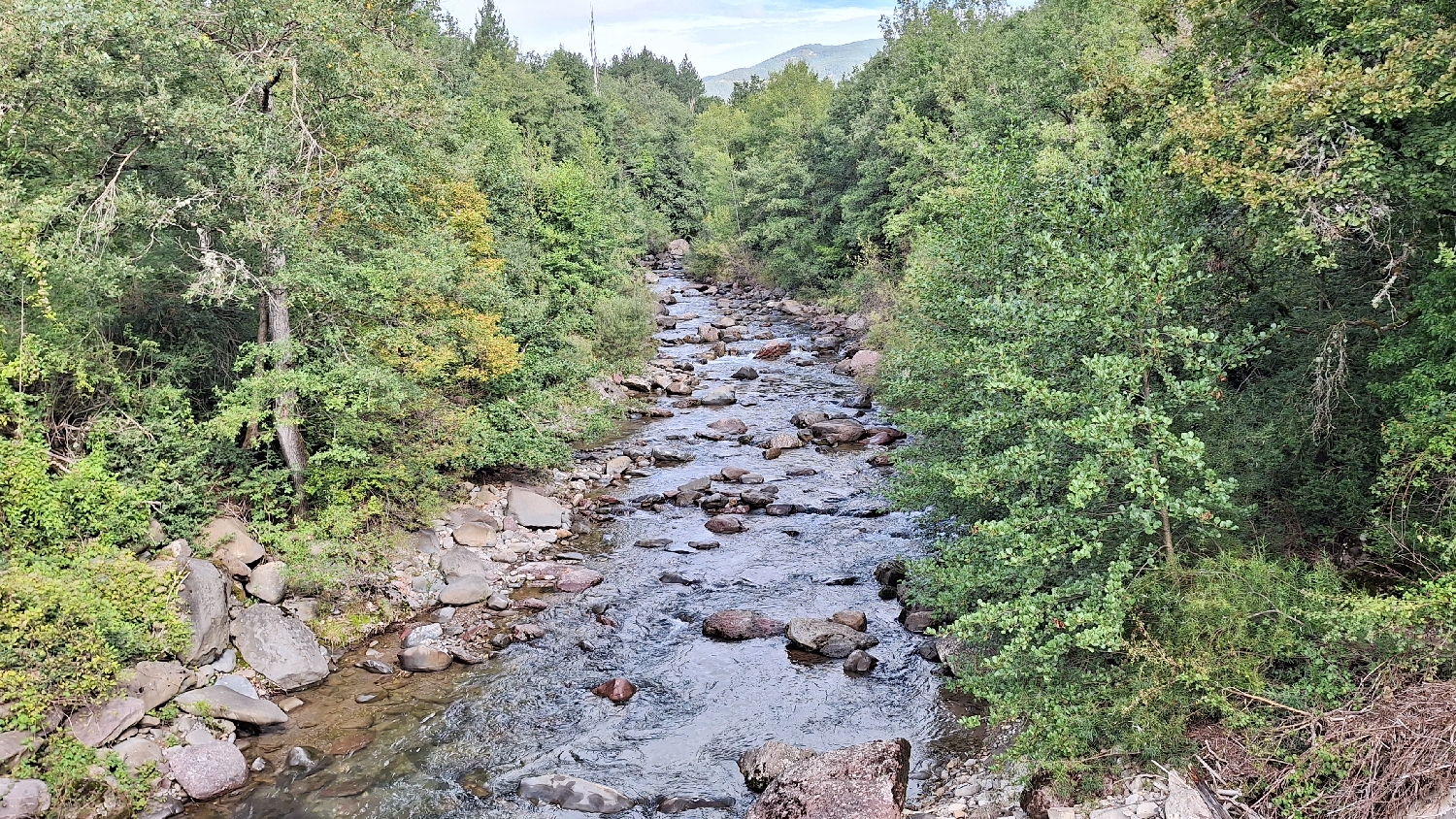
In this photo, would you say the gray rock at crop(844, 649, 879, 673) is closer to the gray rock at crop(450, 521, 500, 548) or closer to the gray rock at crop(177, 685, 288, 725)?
the gray rock at crop(177, 685, 288, 725)

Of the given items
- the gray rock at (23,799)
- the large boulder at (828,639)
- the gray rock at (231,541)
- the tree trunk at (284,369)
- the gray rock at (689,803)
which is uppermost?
the tree trunk at (284,369)

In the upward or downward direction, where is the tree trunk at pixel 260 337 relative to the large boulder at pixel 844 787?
upward

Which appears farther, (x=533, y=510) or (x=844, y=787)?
(x=533, y=510)

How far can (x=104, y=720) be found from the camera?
12.3 metres

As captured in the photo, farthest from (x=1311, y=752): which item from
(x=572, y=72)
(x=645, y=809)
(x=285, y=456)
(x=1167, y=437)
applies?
(x=572, y=72)

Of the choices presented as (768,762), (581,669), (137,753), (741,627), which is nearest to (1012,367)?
(768,762)

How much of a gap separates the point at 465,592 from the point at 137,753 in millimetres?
6548

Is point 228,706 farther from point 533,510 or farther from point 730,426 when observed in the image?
point 730,426

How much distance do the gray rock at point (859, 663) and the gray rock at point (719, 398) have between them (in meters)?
17.5

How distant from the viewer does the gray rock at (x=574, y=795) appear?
12.0 m

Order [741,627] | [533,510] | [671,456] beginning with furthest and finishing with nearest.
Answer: [671,456], [533,510], [741,627]

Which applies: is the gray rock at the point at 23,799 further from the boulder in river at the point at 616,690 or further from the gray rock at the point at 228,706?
the boulder in river at the point at 616,690

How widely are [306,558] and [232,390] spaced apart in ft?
11.8

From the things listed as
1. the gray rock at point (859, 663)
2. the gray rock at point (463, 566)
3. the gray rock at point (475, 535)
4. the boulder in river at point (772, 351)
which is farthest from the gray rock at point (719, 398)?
the gray rock at point (859, 663)
